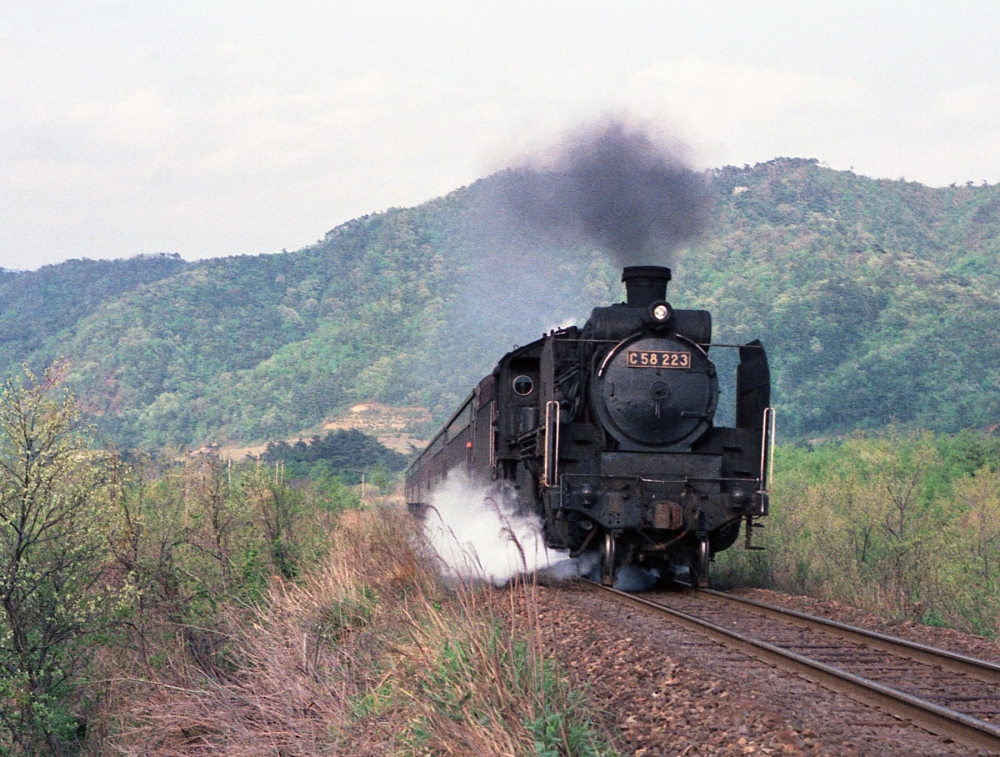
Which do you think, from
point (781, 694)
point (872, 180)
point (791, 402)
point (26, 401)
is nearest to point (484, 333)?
point (791, 402)

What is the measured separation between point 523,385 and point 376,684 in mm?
6540

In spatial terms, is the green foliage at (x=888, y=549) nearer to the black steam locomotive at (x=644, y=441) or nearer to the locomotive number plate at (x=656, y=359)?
the black steam locomotive at (x=644, y=441)

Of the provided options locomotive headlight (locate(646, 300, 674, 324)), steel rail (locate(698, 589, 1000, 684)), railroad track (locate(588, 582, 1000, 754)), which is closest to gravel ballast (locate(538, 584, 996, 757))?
railroad track (locate(588, 582, 1000, 754))

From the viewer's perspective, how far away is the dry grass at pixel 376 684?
568cm

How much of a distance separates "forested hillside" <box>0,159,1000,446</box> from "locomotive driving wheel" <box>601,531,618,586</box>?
30.9 m

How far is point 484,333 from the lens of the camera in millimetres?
80438

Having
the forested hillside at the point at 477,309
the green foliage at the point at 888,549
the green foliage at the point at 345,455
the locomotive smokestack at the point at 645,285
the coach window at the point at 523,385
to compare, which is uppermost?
the forested hillside at the point at 477,309

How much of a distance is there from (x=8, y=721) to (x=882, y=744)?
425 inches

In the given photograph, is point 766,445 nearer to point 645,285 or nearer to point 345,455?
point 645,285

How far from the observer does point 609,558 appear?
1230 cm

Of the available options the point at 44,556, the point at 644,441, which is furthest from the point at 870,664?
the point at 44,556

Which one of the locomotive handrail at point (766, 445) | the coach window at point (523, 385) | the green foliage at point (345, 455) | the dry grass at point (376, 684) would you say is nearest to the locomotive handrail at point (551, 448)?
the dry grass at point (376, 684)

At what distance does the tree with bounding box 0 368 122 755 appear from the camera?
12.6 meters

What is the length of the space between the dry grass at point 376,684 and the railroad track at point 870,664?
1.92m
